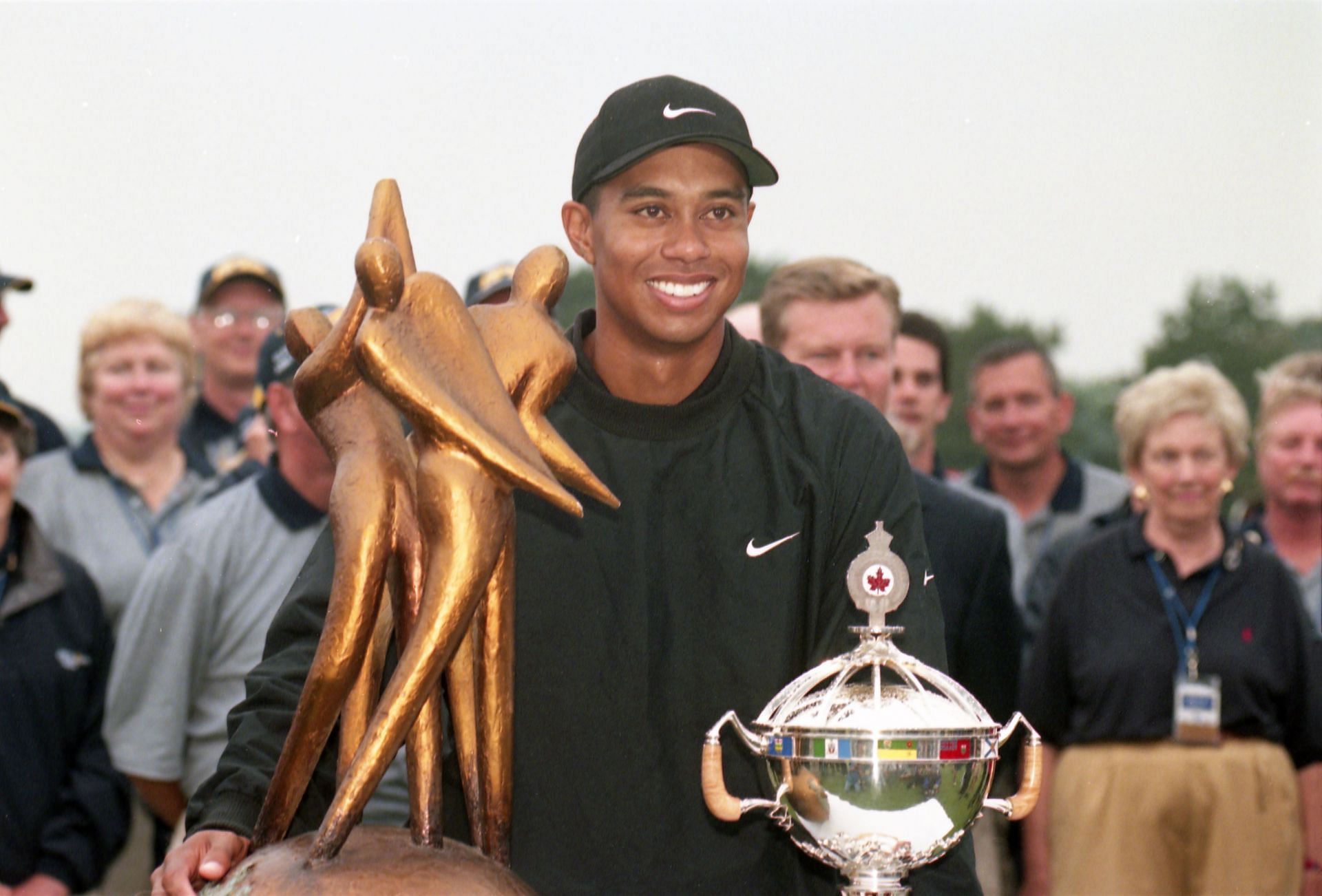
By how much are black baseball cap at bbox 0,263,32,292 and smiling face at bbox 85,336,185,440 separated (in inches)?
14.8

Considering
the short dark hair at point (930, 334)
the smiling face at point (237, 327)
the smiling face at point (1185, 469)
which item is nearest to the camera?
the smiling face at point (1185, 469)

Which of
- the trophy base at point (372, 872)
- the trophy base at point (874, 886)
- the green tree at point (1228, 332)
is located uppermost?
the green tree at point (1228, 332)

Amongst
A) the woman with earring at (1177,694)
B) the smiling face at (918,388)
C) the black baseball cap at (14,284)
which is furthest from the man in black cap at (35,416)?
the woman with earring at (1177,694)

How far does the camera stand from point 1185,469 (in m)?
5.16

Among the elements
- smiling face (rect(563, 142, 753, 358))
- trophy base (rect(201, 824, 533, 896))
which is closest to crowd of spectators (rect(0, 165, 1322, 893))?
smiling face (rect(563, 142, 753, 358))

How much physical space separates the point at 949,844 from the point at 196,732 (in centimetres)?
278

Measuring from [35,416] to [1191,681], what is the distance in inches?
139

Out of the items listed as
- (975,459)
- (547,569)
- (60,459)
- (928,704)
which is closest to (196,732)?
(60,459)

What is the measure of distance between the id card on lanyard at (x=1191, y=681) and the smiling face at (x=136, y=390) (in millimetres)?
2919

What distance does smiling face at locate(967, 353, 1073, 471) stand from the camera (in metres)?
6.23

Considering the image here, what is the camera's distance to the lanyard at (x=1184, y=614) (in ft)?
16.2

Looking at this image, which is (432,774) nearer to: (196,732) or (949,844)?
(949,844)

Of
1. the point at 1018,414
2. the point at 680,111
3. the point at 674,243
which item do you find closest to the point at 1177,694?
the point at 1018,414

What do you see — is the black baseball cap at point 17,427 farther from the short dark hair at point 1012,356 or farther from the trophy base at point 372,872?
the short dark hair at point 1012,356
